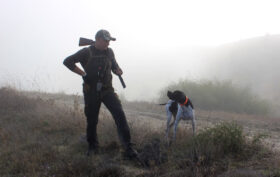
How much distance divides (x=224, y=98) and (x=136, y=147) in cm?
1497

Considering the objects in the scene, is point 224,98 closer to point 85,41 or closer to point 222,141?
point 222,141

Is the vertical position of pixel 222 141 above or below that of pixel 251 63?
below

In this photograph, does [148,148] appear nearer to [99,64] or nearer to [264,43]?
[99,64]

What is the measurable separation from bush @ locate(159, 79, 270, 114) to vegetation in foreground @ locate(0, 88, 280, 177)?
12822 millimetres

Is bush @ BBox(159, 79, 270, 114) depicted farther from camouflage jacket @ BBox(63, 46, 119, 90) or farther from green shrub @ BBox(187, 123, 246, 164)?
camouflage jacket @ BBox(63, 46, 119, 90)

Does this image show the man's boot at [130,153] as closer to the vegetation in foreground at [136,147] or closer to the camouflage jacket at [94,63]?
the vegetation in foreground at [136,147]

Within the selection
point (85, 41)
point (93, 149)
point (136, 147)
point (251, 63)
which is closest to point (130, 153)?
point (136, 147)

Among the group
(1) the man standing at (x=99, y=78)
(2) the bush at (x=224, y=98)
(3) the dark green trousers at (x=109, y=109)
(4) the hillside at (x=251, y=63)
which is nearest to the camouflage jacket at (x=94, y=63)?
(1) the man standing at (x=99, y=78)

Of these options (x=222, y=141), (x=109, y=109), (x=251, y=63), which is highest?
(x=251, y=63)

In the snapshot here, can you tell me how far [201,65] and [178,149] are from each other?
4359 centimetres

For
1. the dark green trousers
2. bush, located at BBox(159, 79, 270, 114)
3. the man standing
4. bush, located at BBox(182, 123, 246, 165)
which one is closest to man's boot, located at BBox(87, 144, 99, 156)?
the dark green trousers

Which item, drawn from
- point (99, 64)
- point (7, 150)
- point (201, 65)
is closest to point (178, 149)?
point (99, 64)

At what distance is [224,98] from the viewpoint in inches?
747

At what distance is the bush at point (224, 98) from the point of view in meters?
18.6
